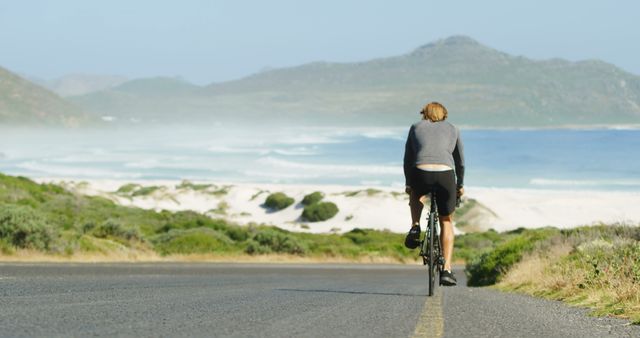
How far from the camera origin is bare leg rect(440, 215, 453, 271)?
10.9 meters

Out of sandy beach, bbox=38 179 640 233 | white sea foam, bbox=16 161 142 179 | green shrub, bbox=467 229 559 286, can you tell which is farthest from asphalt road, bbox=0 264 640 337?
white sea foam, bbox=16 161 142 179

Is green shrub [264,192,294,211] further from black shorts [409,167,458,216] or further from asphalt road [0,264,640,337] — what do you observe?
black shorts [409,167,458,216]

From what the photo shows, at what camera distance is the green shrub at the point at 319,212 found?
200 feet

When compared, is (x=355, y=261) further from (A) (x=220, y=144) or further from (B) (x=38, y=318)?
(A) (x=220, y=144)

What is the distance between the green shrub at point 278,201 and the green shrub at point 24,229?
43423 mm

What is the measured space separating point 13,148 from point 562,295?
15252cm

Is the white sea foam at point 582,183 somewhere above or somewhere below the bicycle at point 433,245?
below

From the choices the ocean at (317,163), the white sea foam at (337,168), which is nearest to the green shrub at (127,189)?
the ocean at (317,163)

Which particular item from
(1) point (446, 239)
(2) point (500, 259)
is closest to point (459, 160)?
(1) point (446, 239)

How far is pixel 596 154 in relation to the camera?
13988cm

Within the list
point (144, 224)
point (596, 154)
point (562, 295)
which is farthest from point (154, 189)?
point (596, 154)

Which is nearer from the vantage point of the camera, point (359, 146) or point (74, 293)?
point (74, 293)

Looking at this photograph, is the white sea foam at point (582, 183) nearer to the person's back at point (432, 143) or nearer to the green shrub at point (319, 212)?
the green shrub at point (319, 212)

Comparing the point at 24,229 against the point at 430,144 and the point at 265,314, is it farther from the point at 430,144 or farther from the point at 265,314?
the point at 265,314
